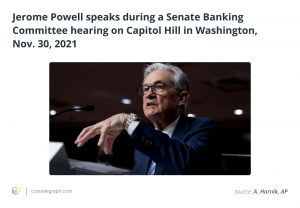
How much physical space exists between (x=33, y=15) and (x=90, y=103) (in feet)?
3.05

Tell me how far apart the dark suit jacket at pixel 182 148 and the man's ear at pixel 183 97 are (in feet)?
0.35

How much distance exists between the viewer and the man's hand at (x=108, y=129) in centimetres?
237

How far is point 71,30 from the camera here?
263cm

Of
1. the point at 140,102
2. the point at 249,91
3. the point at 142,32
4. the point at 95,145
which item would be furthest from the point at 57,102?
the point at 249,91

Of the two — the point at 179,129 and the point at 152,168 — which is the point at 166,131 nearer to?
the point at 179,129

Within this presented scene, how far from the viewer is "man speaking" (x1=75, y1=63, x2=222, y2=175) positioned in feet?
7.25

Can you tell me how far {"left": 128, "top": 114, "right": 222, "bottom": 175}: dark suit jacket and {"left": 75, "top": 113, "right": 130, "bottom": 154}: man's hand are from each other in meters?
0.19

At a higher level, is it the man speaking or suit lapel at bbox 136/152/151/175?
the man speaking

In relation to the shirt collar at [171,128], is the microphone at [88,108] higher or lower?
higher
